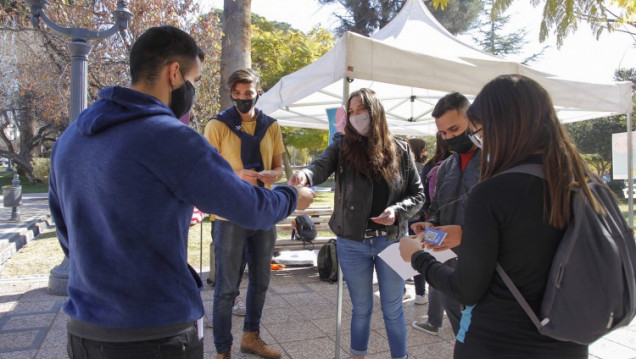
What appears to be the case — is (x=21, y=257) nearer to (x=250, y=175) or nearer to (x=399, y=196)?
(x=250, y=175)

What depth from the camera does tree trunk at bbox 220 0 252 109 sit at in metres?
6.49

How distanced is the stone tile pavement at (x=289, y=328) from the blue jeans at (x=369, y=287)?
0.83 meters

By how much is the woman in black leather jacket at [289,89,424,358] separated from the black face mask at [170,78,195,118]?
1233 millimetres

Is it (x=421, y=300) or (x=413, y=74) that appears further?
(x=421, y=300)

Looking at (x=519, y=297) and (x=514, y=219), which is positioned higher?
(x=514, y=219)

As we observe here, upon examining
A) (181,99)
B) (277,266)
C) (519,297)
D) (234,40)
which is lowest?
(277,266)

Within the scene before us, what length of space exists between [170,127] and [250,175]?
5.28ft

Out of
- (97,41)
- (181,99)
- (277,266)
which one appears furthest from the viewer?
(97,41)

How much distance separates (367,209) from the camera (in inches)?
111

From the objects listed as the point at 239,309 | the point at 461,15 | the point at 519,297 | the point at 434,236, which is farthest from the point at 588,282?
the point at 461,15

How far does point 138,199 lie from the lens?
4.32ft

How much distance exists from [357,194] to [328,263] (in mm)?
3153

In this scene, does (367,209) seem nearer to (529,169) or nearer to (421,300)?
(529,169)

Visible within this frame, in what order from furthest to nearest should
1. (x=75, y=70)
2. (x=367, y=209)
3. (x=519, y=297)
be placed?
(x=75, y=70) < (x=367, y=209) < (x=519, y=297)
